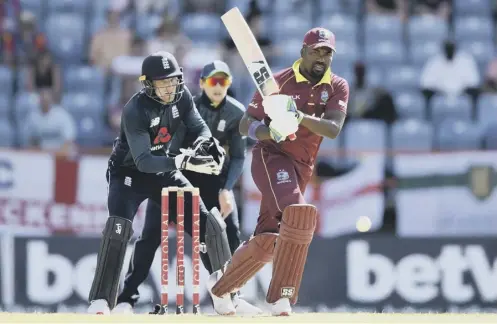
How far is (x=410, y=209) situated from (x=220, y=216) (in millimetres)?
3789

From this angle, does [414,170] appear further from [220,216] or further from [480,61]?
[220,216]

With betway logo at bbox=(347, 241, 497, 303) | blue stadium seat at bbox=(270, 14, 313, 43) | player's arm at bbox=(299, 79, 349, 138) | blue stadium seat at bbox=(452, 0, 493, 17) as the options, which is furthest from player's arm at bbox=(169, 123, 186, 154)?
blue stadium seat at bbox=(452, 0, 493, 17)

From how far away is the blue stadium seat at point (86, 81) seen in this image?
43.5 feet

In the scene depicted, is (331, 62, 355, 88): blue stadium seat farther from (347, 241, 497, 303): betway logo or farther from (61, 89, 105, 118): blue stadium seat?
(347, 241, 497, 303): betway logo

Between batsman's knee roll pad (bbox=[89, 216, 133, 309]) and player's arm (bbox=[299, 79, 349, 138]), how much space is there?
141 centimetres

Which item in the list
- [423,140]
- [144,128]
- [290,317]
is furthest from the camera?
[423,140]

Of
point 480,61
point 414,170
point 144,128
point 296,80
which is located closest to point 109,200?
point 144,128

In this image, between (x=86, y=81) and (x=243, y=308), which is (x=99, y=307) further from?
(x=86, y=81)

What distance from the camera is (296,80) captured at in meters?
7.37

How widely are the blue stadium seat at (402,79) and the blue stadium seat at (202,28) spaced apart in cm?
203

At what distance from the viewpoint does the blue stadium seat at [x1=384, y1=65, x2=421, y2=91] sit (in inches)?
527

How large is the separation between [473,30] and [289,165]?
7309 millimetres

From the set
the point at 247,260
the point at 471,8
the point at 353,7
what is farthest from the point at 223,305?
the point at 471,8

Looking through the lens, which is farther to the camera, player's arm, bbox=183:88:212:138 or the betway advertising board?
the betway advertising board
